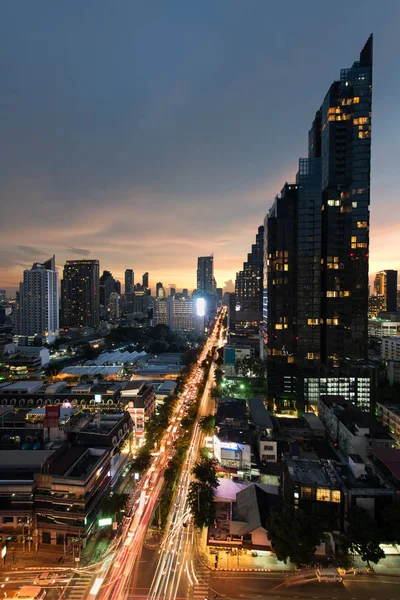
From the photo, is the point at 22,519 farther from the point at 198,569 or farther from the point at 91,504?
the point at 198,569

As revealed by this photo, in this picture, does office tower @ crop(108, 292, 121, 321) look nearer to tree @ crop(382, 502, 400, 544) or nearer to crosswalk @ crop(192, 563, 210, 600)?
crosswalk @ crop(192, 563, 210, 600)

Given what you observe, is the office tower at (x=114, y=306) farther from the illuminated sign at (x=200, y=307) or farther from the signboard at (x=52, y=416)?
the signboard at (x=52, y=416)

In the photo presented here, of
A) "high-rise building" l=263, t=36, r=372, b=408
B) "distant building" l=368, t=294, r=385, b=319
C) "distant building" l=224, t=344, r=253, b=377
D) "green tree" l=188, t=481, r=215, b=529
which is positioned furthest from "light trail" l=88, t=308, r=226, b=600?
"distant building" l=368, t=294, r=385, b=319

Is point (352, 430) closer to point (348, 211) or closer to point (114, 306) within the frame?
point (348, 211)

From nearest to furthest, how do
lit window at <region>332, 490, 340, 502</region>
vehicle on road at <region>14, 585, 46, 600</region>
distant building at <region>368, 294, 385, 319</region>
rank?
vehicle on road at <region>14, 585, 46, 600</region> → lit window at <region>332, 490, 340, 502</region> → distant building at <region>368, 294, 385, 319</region>

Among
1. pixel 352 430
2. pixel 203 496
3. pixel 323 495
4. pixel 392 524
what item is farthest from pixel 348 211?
pixel 203 496

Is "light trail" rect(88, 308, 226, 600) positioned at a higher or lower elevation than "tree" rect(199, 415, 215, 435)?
lower
